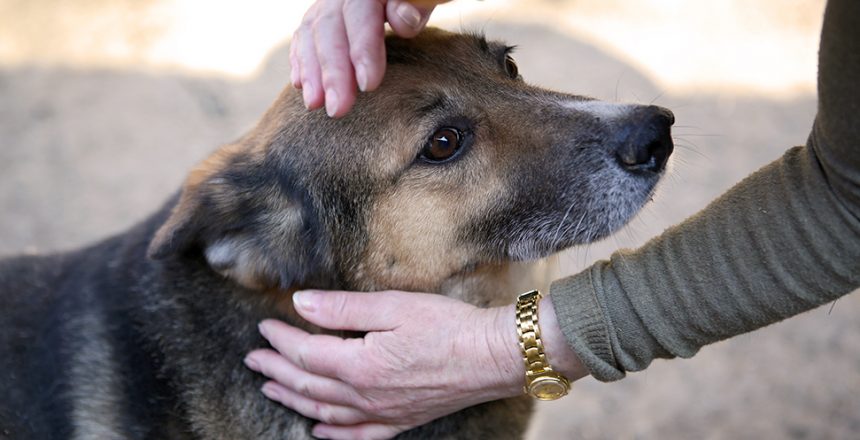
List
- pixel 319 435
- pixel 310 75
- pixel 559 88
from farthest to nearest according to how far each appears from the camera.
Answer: pixel 559 88, pixel 319 435, pixel 310 75

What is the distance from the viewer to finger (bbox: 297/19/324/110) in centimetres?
250

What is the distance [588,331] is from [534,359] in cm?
22

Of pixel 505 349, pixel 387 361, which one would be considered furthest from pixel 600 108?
pixel 387 361

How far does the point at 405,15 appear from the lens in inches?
94.3

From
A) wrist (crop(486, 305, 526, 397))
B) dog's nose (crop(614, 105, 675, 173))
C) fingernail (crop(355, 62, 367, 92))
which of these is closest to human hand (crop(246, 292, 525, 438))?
wrist (crop(486, 305, 526, 397))

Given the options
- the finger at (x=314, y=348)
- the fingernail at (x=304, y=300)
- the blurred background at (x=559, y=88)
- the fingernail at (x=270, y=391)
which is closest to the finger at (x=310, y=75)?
the fingernail at (x=304, y=300)

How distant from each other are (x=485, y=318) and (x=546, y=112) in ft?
2.52

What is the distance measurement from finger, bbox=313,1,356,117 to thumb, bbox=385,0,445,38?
17cm

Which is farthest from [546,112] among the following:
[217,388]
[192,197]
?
[217,388]

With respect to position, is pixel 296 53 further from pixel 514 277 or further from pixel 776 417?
pixel 776 417

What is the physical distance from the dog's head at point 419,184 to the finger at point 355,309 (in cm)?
11

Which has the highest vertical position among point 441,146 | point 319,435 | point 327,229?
point 441,146

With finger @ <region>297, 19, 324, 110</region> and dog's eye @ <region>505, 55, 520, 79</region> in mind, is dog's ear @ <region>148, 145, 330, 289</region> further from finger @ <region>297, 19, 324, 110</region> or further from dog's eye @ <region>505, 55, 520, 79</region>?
dog's eye @ <region>505, 55, 520, 79</region>

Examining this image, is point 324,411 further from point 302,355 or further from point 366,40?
point 366,40
